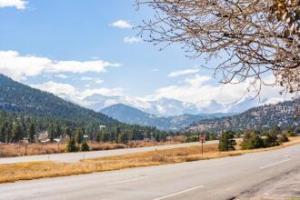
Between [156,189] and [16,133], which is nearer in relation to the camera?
[156,189]

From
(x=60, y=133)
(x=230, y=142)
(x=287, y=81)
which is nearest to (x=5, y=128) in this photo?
(x=60, y=133)

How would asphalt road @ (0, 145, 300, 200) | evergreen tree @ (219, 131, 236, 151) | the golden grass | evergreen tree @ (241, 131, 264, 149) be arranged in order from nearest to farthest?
1. asphalt road @ (0, 145, 300, 200)
2. the golden grass
3. evergreen tree @ (219, 131, 236, 151)
4. evergreen tree @ (241, 131, 264, 149)

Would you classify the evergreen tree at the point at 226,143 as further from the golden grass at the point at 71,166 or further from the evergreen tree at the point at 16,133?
the evergreen tree at the point at 16,133

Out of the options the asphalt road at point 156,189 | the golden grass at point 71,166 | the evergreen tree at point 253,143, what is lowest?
the asphalt road at point 156,189

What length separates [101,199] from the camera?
46.3 feet

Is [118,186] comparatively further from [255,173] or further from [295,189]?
[255,173]

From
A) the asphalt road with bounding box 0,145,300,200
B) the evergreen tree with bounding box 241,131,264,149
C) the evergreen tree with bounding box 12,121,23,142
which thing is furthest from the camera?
the evergreen tree with bounding box 12,121,23,142

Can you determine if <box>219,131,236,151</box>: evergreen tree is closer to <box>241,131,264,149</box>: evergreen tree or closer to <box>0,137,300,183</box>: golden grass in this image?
<box>241,131,264,149</box>: evergreen tree

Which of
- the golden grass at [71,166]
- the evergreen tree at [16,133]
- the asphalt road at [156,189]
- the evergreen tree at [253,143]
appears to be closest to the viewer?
the asphalt road at [156,189]

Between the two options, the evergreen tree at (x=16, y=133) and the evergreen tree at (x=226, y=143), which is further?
the evergreen tree at (x=16, y=133)

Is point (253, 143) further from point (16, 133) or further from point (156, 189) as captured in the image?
point (16, 133)

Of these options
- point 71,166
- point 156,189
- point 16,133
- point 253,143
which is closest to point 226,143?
point 253,143

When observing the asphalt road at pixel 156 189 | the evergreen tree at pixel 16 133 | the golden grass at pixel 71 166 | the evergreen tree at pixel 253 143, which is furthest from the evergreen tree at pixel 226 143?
the evergreen tree at pixel 16 133

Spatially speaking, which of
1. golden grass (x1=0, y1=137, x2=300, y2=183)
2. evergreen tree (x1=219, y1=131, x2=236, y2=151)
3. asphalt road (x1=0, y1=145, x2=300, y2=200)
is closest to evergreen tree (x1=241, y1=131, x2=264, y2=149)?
evergreen tree (x1=219, y1=131, x2=236, y2=151)
